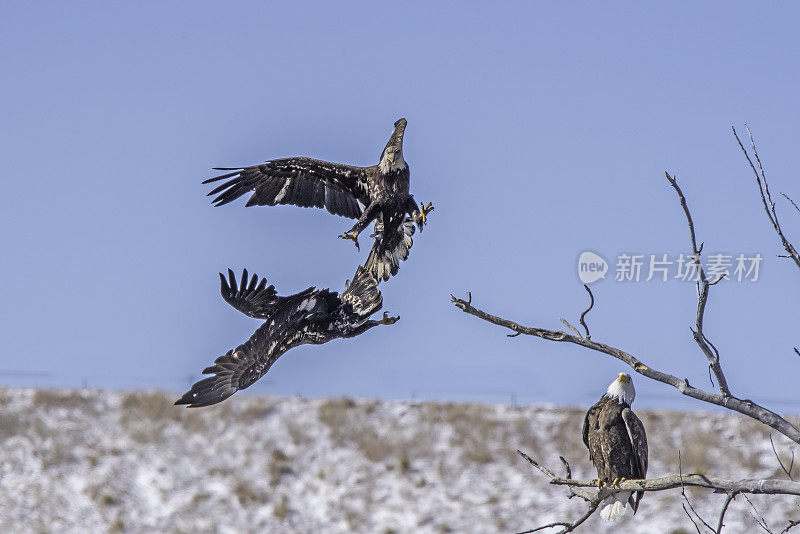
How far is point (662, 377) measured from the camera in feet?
28.9

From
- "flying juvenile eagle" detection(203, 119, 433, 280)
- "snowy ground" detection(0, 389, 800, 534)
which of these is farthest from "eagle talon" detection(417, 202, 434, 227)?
"snowy ground" detection(0, 389, 800, 534)

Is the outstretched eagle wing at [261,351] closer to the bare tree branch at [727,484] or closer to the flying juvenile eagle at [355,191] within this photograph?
the flying juvenile eagle at [355,191]

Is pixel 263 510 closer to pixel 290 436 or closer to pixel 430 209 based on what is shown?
pixel 290 436

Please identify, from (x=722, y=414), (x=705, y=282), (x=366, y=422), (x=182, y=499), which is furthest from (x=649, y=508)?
(x=705, y=282)

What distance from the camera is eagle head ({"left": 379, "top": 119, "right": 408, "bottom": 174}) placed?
1108 cm

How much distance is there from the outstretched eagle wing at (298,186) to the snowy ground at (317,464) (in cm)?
1879

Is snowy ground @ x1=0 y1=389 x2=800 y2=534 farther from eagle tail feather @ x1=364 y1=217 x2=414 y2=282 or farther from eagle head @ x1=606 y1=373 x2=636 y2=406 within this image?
eagle tail feather @ x1=364 y1=217 x2=414 y2=282

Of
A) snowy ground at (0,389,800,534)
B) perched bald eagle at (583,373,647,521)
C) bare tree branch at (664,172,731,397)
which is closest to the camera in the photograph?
bare tree branch at (664,172,731,397)

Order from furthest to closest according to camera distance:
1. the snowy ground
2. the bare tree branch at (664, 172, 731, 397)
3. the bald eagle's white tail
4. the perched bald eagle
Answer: the snowy ground < the perched bald eagle < the bald eagle's white tail < the bare tree branch at (664, 172, 731, 397)

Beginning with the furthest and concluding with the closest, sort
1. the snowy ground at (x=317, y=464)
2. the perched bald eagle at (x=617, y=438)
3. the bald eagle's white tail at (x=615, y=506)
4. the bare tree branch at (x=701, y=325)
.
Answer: the snowy ground at (x=317, y=464) < the perched bald eagle at (x=617, y=438) < the bald eagle's white tail at (x=615, y=506) < the bare tree branch at (x=701, y=325)

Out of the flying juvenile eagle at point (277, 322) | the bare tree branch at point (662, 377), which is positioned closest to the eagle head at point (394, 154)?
the flying juvenile eagle at point (277, 322)

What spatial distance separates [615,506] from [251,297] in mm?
3939

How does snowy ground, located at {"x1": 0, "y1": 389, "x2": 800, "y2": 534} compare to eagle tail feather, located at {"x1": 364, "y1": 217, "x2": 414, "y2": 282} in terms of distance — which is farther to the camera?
snowy ground, located at {"x1": 0, "y1": 389, "x2": 800, "y2": 534}

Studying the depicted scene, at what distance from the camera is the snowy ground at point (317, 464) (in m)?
31.2
